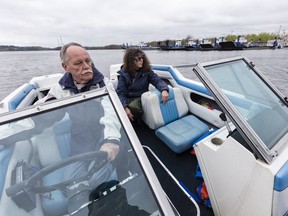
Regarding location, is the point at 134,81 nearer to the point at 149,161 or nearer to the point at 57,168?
the point at 149,161

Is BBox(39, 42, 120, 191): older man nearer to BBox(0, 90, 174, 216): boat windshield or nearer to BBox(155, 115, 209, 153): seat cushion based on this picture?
BBox(0, 90, 174, 216): boat windshield

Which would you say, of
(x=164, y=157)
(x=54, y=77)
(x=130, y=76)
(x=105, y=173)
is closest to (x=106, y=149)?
(x=105, y=173)

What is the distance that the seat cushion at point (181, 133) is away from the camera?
A: 77.7 inches

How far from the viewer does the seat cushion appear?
6.48 ft

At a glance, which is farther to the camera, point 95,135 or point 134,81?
point 134,81

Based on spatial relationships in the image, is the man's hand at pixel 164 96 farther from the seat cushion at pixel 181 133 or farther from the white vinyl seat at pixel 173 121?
the seat cushion at pixel 181 133

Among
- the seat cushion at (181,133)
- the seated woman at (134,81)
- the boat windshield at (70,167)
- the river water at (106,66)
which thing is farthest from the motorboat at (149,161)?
the seated woman at (134,81)

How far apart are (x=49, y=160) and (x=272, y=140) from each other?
125 centimetres

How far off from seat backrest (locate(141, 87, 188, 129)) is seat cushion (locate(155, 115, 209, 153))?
109 millimetres

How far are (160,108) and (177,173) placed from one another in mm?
900

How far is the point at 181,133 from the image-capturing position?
2.09m

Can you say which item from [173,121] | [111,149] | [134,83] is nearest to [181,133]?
[173,121]

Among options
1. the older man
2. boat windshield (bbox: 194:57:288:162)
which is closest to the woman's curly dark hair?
boat windshield (bbox: 194:57:288:162)

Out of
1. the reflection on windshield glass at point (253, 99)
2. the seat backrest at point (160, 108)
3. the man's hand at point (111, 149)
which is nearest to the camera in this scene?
the man's hand at point (111, 149)
